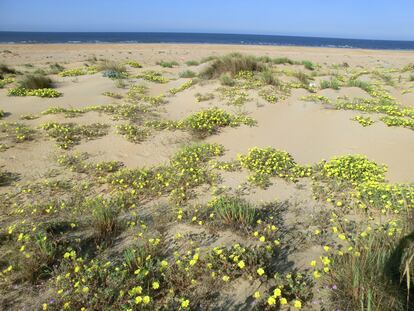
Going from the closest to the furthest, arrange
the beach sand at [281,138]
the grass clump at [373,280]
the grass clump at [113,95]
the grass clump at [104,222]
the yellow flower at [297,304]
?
the grass clump at [373,280] < the yellow flower at [297,304] < the grass clump at [104,222] < the beach sand at [281,138] < the grass clump at [113,95]

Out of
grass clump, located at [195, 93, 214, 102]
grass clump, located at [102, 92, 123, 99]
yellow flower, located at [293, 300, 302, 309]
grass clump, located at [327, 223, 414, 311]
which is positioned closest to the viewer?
grass clump, located at [327, 223, 414, 311]

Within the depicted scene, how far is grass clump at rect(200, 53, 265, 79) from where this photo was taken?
47.2 ft

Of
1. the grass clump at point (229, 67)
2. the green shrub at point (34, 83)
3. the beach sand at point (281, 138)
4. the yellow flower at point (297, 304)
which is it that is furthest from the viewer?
the grass clump at point (229, 67)

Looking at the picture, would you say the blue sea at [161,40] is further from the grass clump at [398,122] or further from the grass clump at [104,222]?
the grass clump at [104,222]

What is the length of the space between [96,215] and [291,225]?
2917 millimetres

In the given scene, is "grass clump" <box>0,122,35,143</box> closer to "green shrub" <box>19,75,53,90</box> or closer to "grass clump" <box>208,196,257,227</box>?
"green shrub" <box>19,75,53,90</box>

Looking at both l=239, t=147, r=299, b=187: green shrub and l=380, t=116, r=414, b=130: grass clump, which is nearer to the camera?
l=239, t=147, r=299, b=187: green shrub

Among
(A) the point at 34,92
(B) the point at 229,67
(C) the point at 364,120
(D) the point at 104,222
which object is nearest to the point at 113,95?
(A) the point at 34,92

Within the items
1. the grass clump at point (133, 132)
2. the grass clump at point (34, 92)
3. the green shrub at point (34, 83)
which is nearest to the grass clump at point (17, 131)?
the grass clump at point (133, 132)

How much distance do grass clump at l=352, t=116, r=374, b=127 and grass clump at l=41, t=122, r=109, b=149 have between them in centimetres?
720

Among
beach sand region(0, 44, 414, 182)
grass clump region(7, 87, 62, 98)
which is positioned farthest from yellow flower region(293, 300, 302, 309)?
grass clump region(7, 87, 62, 98)

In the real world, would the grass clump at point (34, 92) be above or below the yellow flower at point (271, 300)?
above

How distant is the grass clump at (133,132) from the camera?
27.1 ft

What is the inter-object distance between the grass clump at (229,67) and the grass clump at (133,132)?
249 inches
